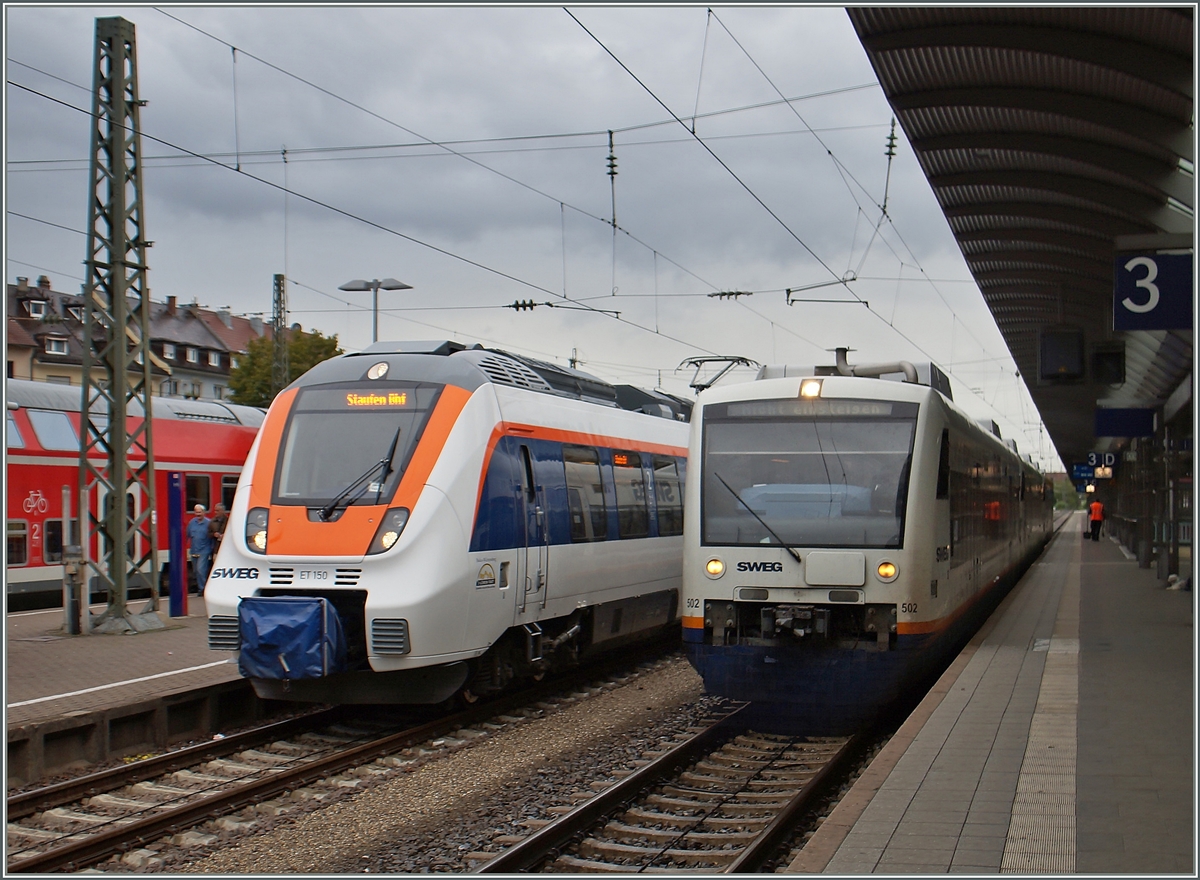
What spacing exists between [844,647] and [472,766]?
10.6 ft

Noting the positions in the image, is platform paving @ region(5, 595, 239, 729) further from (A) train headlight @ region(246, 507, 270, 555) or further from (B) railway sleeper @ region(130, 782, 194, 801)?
(A) train headlight @ region(246, 507, 270, 555)

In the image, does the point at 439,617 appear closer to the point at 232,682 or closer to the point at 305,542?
the point at 305,542

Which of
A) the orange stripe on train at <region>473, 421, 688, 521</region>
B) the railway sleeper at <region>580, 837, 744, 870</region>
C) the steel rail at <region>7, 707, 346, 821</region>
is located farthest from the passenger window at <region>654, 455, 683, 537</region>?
the railway sleeper at <region>580, 837, 744, 870</region>

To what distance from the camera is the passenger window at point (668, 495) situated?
14.8m

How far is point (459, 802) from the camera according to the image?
26.2 ft

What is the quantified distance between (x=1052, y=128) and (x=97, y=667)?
11257 millimetres

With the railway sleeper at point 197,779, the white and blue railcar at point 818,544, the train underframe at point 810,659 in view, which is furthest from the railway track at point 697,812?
the railway sleeper at point 197,779

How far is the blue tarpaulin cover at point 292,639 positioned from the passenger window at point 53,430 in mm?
10524

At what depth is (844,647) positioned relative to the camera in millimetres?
9617

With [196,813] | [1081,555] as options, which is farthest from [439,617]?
[1081,555]

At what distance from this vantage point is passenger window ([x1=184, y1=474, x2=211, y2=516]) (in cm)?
2091

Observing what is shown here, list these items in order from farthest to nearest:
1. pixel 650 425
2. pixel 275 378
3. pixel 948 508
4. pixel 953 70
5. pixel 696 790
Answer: pixel 275 378 → pixel 650 425 → pixel 948 508 → pixel 953 70 → pixel 696 790

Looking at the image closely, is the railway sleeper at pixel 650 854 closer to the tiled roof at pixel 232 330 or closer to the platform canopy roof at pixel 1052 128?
the platform canopy roof at pixel 1052 128

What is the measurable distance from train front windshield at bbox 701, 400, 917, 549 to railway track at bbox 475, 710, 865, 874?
70.0 inches
